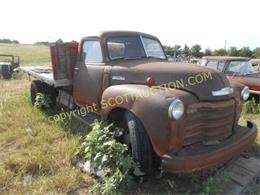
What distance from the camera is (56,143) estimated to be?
5.50m

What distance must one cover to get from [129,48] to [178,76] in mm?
1401

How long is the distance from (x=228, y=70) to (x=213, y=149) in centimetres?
547

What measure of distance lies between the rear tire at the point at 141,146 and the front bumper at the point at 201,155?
310 millimetres

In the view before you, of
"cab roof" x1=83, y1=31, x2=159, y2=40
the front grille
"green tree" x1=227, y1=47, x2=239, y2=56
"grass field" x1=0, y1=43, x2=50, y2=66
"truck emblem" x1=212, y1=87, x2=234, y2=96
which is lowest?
"grass field" x1=0, y1=43, x2=50, y2=66

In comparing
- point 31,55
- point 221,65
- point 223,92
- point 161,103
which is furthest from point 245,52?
point 161,103

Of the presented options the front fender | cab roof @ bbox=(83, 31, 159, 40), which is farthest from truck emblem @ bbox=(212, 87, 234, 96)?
cab roof @ bbox=(83, 31, 159, 40)

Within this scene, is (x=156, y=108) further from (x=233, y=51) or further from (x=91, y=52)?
(x=233, y=51)

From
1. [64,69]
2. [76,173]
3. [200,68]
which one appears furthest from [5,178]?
[200,68]

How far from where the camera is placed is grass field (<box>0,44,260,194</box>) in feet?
13.5

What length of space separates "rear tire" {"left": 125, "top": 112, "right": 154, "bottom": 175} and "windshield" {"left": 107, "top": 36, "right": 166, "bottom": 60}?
1.66 m

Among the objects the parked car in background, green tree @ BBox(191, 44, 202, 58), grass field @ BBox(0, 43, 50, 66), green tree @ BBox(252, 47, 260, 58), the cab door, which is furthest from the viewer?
green tree @ BBox(191, 44, 202, 58)

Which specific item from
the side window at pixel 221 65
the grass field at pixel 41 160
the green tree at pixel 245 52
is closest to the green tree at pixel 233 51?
the green tree at pixel 245 52

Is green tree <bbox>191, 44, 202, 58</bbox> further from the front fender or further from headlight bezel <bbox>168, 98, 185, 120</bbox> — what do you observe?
headlight bezel <bbox>168, 98, 185, 120</bbox>

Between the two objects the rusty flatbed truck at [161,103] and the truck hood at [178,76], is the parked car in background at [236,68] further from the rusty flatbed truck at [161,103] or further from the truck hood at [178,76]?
the truck hood at [178,76]
